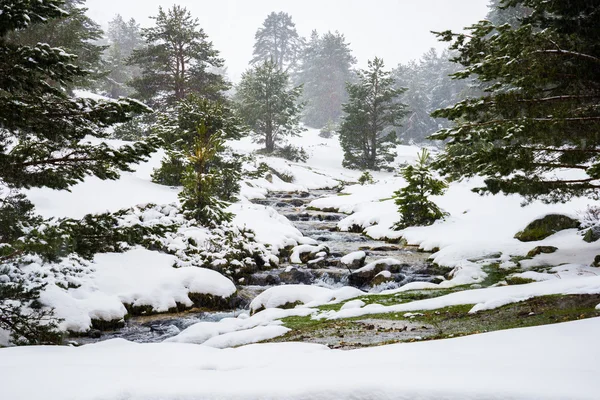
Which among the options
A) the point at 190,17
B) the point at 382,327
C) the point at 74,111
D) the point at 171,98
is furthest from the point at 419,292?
the point at 190,17

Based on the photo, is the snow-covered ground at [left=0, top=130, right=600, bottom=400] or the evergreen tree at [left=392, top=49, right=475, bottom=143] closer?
the snow-covered ground at [left=0, top=130, right=600, bottom=400]

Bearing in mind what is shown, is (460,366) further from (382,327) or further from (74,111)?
(74,111)

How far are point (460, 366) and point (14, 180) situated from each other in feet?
18.7

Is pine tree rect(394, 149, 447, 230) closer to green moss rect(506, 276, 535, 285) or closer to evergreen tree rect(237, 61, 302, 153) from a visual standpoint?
green moss rect(506, 276, 535, 285)

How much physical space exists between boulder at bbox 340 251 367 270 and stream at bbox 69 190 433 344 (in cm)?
16

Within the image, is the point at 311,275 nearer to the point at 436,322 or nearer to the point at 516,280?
the point at 516,280

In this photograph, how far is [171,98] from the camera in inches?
1121

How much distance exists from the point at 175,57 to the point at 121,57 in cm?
2757

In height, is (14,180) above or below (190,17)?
below

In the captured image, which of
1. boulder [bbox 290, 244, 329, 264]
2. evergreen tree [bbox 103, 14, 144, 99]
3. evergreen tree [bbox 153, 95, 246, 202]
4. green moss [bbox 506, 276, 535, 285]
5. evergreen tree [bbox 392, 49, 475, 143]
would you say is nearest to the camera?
green moss [bbox 506, 276, 535, 285]

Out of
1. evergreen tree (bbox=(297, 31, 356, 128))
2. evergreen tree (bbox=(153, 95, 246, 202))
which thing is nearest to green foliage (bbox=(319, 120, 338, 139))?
evergreen tree (bbox=(297, 31, 356, 128))

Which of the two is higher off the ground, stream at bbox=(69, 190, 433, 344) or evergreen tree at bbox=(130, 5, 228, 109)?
evergreen tree at bbox=(130, 5, 228, 109)

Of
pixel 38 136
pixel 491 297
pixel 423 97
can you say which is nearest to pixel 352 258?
pixel 491 297

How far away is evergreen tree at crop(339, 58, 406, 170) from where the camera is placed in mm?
37094
